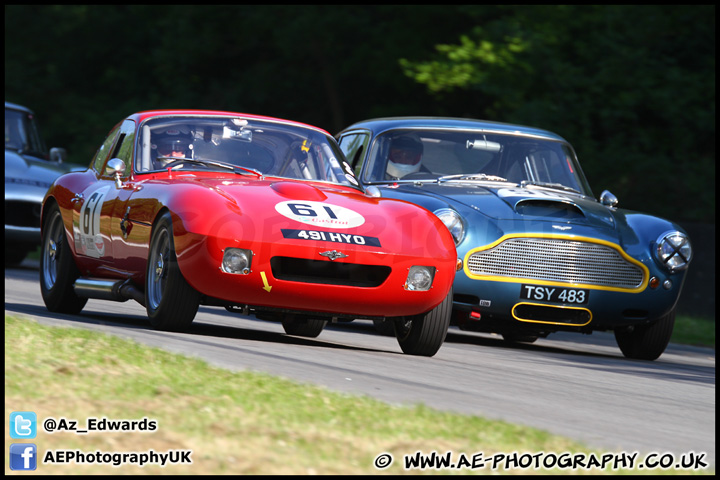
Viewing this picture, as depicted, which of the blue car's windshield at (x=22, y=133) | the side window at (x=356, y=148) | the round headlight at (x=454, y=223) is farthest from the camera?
the blue car's windshield at (x=22, y=133)

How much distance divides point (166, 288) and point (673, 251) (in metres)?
4.16

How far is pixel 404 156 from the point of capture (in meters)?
10.5

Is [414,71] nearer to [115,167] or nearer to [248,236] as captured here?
[115,167]

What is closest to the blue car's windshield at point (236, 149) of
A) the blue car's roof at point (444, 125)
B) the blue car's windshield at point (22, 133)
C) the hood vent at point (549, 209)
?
the hood vent at point (549, 209)

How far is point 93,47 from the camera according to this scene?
3844 centimetres

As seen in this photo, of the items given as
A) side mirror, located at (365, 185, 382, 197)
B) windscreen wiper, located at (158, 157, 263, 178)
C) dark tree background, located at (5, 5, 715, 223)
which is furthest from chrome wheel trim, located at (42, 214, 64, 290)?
dark tree background, located at (5, 5, 715, 223)

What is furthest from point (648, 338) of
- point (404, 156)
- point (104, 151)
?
point (104, 151)

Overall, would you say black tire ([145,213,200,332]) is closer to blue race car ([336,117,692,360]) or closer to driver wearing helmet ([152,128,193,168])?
driver wearing helmet ([152,128,193,168])

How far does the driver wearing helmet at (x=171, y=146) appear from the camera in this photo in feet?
27.5

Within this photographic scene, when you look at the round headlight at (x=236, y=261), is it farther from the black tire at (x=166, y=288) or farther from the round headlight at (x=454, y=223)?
the round headlight at (x=454, y=223)

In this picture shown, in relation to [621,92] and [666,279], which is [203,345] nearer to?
[666,279]

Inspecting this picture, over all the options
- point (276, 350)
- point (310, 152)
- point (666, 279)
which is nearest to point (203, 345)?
point (276, 350)

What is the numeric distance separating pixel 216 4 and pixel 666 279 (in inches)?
1035

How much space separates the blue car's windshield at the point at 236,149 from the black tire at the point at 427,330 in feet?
3.94
